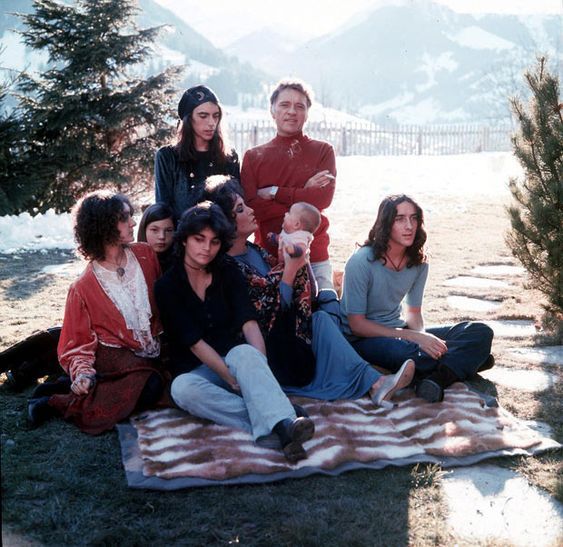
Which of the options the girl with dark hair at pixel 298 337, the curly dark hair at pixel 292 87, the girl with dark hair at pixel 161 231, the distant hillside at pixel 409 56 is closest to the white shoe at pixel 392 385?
the girl with dark hair at pixel 298 337

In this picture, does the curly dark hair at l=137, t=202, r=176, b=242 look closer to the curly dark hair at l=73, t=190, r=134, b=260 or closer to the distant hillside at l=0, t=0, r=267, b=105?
the curly dark hair at l=73, t=190, r=134, b=260

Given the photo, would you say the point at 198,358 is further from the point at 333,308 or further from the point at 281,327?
the point at 333,308

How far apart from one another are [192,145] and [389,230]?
1.37 meters

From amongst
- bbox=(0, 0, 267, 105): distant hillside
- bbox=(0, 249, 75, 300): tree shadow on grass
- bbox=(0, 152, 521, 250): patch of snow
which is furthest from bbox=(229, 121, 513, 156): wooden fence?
bbox=(0, 0, 267, 105): distant hillside

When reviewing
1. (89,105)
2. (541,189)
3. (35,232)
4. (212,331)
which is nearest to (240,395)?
(212,331)

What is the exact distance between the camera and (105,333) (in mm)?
3596

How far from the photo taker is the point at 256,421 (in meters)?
3.11

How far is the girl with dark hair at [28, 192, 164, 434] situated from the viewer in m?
3.40

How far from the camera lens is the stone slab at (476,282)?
21.3 ft

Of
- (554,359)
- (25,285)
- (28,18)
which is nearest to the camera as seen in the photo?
(554,359)

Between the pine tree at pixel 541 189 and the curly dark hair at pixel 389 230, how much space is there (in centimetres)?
135

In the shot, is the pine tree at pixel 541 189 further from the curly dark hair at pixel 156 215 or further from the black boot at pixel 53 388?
the black boot at pixel 53 388

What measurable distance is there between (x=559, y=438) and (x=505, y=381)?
818mm

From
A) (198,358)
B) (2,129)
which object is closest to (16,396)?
(198,358)
